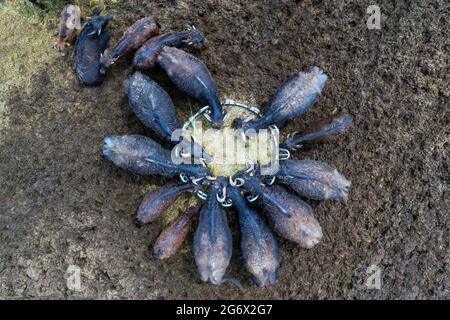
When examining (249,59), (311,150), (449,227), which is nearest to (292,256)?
(311,150)

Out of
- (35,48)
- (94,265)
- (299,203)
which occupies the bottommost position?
(94,265)

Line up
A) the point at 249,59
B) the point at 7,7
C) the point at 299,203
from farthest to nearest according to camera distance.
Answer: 1. the point at 7,7
2. the point at 249,59
3. the point at 299,203

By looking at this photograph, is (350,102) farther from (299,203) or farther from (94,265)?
(94,265)

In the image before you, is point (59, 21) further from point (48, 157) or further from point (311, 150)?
point (311, 150)

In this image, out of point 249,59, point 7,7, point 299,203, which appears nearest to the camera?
point 299,203

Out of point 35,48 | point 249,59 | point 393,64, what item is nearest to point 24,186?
point 35,48

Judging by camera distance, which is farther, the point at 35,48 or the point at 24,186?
the point at 35,48

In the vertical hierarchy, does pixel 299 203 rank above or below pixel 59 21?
below
